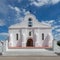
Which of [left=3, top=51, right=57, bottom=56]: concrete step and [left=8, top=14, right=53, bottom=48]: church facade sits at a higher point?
[left=8, top=14, right=53, bottom=48]: church facade

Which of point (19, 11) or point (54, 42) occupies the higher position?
point (19, 11)

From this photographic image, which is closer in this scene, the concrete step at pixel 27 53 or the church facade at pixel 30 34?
the concrete step at pixel 27 53

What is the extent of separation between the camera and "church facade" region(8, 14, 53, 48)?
13.7m

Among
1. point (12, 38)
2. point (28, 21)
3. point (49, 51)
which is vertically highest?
point (28, 21)

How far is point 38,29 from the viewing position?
46.5 ft

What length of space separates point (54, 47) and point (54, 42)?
416 millimetres

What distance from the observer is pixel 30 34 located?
47.2ft

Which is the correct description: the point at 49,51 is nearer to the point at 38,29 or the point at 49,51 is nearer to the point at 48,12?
the point at 48,12

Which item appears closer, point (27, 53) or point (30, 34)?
point (27, 53)

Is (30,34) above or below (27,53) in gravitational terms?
above

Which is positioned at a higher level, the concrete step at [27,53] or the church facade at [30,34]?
the church facade at [30,34]

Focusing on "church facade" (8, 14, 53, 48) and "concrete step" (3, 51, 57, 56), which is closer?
"concrete step" (3, 51, 57, 56)

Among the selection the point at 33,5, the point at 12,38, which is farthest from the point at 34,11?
the point at 12,38

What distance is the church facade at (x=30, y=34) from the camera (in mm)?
13656
